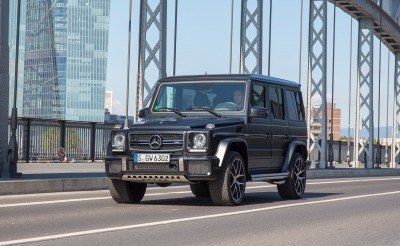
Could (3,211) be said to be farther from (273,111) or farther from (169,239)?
(273,111)

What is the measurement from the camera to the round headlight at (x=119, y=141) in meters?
13.7

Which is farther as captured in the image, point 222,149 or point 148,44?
point 148,44

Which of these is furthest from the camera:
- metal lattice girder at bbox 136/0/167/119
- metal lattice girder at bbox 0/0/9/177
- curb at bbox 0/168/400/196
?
metal lattice girder at bbox 136/0/167/119

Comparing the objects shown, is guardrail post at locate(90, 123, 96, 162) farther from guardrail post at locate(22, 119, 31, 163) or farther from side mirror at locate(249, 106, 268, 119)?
side mirror at locate(249, 106, 268, 119)

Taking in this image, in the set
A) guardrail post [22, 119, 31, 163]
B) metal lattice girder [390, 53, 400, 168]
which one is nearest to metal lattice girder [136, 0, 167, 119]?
guardrail post [22, 119, 31, 163]

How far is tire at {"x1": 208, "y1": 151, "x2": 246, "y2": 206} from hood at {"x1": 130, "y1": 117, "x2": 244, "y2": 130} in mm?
515

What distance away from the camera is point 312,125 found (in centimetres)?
4603

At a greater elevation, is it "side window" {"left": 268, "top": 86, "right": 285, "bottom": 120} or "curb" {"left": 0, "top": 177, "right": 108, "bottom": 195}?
"side window" {"left": 268, "top": 86, "right": 285, "bottom": 120}

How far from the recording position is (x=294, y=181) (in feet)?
A: 53.9

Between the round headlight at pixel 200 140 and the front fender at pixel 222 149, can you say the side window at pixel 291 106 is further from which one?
the round headlight at pixel 200 140

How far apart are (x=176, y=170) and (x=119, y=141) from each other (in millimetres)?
1129

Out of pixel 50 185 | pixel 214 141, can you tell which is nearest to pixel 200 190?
pixel 214 141

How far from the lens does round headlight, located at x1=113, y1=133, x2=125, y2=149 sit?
13734mm

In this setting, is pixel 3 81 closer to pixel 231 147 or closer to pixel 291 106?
pixel 291 106
